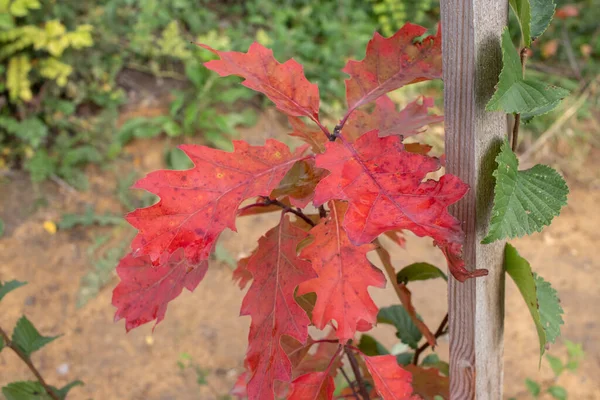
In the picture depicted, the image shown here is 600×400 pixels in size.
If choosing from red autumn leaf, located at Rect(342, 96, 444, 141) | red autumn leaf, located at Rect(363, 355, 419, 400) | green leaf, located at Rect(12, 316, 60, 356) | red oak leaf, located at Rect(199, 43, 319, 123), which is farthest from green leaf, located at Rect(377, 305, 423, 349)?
Answer: green leaf, located at Rect(12, 316, 60, 356)

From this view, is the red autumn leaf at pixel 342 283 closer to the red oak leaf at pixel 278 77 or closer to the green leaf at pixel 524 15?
the red oak leaf at pixel 278 77

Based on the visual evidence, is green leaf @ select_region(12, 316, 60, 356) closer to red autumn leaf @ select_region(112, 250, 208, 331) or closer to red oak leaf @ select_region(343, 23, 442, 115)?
red autumn leaf @ select_region(112, 250, 208, 331)

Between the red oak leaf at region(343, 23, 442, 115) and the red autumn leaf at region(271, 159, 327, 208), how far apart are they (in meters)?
0.10

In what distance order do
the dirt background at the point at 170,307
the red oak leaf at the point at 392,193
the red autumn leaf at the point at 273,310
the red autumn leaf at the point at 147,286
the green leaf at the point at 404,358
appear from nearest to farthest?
1. the red oak leaf at the point at 392,193
2. the red autumn leaf at the point at 273,310
3. the red autumn leaf at the point at 147,286
4. the green leaf at the point at 404,358
5. the dirt background at the point at 170,307

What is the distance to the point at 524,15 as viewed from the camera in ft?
2.32

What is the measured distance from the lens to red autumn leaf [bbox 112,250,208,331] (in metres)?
0.88

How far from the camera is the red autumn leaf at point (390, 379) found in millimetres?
841

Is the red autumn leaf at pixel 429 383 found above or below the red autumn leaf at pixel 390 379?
below

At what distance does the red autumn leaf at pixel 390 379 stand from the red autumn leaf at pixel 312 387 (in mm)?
76

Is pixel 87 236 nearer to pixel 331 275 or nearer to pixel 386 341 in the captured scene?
pixel 386 341

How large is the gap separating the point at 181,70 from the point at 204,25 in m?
0.42

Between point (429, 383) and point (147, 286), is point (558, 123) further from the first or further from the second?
point (147, 286)

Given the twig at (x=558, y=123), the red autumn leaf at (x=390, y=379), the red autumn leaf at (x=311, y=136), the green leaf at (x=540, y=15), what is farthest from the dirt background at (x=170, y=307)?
the green leaf at (x=540, y=15)

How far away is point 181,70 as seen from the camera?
3980 mm
